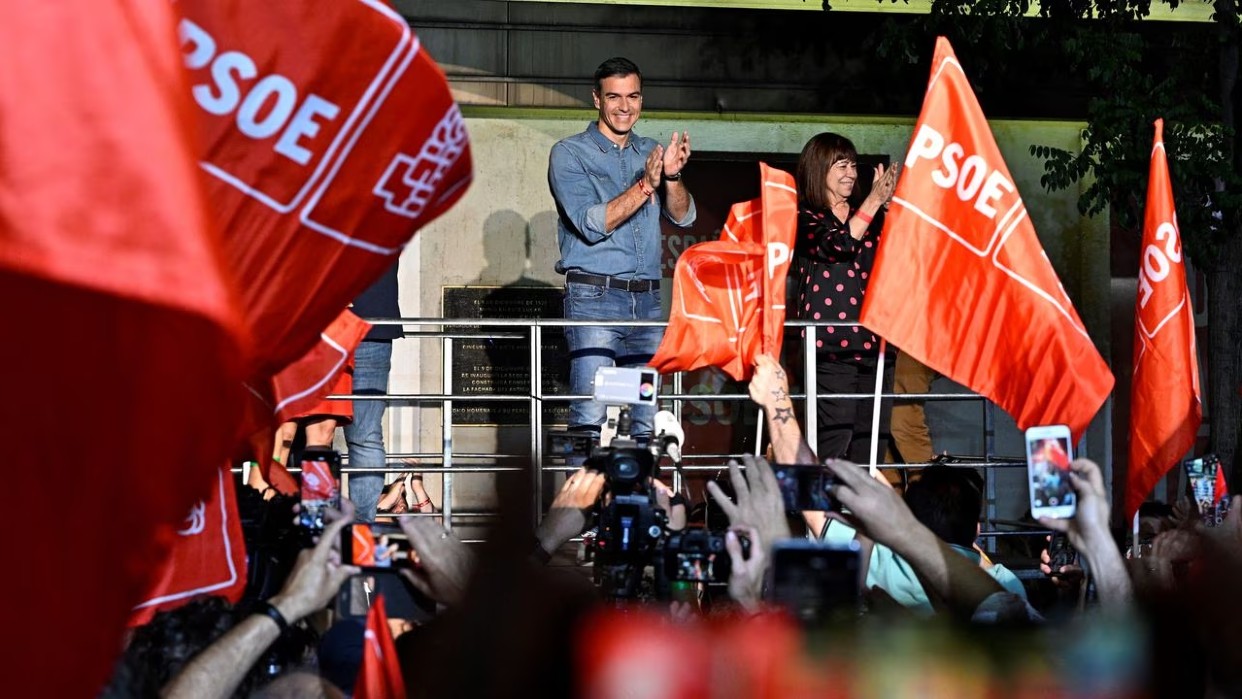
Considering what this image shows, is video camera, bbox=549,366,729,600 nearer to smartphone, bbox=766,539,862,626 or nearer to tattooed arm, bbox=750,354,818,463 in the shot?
tattooed arm, bbox=750,354,818,463

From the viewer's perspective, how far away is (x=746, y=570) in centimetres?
396

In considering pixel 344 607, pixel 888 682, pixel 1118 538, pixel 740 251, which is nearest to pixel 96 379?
pixel 888 682

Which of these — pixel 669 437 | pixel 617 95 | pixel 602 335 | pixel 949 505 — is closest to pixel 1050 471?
pixel 949 505

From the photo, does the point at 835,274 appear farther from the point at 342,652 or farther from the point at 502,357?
the point at 342,652

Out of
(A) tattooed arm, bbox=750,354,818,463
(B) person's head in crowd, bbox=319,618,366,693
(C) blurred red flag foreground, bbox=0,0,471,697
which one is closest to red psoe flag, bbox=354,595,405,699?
(B) person's head in crowd, bbox=319,618,366,693

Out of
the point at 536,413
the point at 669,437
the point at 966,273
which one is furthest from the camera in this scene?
the point at 536,413

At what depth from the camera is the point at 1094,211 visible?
9.91m

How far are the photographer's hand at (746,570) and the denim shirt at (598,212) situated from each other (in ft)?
12.1

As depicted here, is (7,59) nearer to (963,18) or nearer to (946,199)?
(946,199)

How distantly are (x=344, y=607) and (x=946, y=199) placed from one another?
334 centimetres

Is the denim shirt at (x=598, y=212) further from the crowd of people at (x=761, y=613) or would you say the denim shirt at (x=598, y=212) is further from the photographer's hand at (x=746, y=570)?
the photographer's hand at (x=746, y=570)

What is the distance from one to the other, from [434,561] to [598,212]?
3987mm

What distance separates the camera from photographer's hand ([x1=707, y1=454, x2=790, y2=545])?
4.16 m

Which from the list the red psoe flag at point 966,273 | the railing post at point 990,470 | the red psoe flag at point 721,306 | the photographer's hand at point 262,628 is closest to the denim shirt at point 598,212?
the red psoe flag at point 721,306
